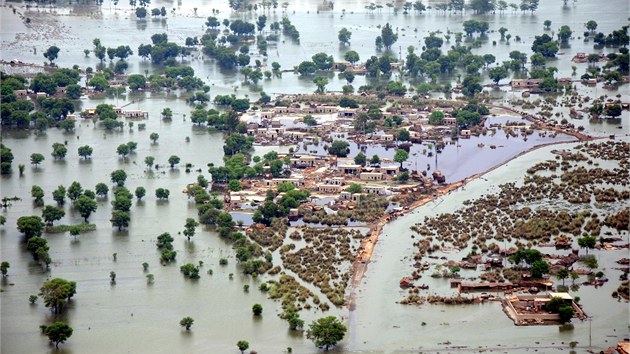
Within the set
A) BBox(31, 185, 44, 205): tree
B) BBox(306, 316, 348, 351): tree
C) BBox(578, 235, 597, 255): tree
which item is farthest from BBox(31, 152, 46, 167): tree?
BBox(578, 235, 597, 255): tree

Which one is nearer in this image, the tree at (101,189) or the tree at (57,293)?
the tree at (57,293)

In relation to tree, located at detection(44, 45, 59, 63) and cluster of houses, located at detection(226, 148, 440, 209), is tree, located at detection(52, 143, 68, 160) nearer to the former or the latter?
cluster of houses, located at detection(226, 148, 440, 209)

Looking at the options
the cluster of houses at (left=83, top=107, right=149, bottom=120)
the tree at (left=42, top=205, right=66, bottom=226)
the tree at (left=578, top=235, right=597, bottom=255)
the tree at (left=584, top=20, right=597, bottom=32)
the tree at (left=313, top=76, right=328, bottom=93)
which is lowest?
the tree at (left=578, top=235, right=597, bottom=255)

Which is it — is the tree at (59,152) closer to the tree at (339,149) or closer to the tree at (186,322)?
the tree at (339,149)

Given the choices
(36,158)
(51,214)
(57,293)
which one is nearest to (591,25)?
(36,158)

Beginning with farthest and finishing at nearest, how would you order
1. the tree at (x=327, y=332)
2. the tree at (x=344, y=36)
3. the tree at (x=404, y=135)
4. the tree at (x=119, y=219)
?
the tree at (x=344, y=36), the tree at (x=404, y=135), the tree at (x=119, y=219), the tree at (x=327, y=332)

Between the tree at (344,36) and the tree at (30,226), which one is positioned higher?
the tree at (344,36)

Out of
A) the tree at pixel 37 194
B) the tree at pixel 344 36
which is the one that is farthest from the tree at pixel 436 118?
the tree at pixel 344 36
